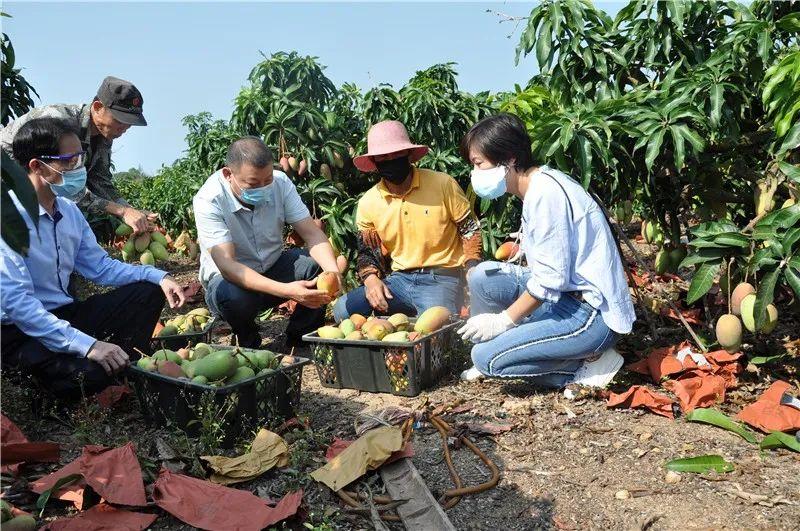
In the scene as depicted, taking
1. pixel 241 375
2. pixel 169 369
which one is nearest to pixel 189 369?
pixel 169 369

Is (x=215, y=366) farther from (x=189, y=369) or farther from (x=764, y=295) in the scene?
(x=764, y=295)

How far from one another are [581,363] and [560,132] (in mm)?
1035

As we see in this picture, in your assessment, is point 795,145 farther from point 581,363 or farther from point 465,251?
point 465,251

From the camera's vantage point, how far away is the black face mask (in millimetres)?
3904

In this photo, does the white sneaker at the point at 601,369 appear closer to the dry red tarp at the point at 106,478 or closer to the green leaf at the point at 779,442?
the green leaf at the point at 779,442

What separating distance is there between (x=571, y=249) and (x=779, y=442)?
1.06 metres

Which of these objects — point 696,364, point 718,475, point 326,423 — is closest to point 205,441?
point 326,423

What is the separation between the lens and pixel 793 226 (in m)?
3.01

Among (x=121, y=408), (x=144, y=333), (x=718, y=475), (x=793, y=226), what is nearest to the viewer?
(x=718, y=475)

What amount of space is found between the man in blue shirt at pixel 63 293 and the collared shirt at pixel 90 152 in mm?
720

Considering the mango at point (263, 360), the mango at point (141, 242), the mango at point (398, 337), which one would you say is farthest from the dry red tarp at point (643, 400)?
the mango at point (141, 242)

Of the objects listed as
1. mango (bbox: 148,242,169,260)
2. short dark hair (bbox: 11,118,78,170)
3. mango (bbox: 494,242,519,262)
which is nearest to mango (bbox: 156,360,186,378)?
short dark hair (bbox: 11,118,78,170)

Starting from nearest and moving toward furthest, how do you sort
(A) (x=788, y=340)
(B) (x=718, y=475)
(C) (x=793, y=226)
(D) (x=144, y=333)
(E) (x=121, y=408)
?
(B) (x=718, y=475) < (C) (x=793, y=226) < (E) (x=121, y=408) < (D) (x=144, y=333) < (A) (x=788, y=340)

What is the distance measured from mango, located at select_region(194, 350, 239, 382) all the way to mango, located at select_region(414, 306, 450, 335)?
1.01 metres
